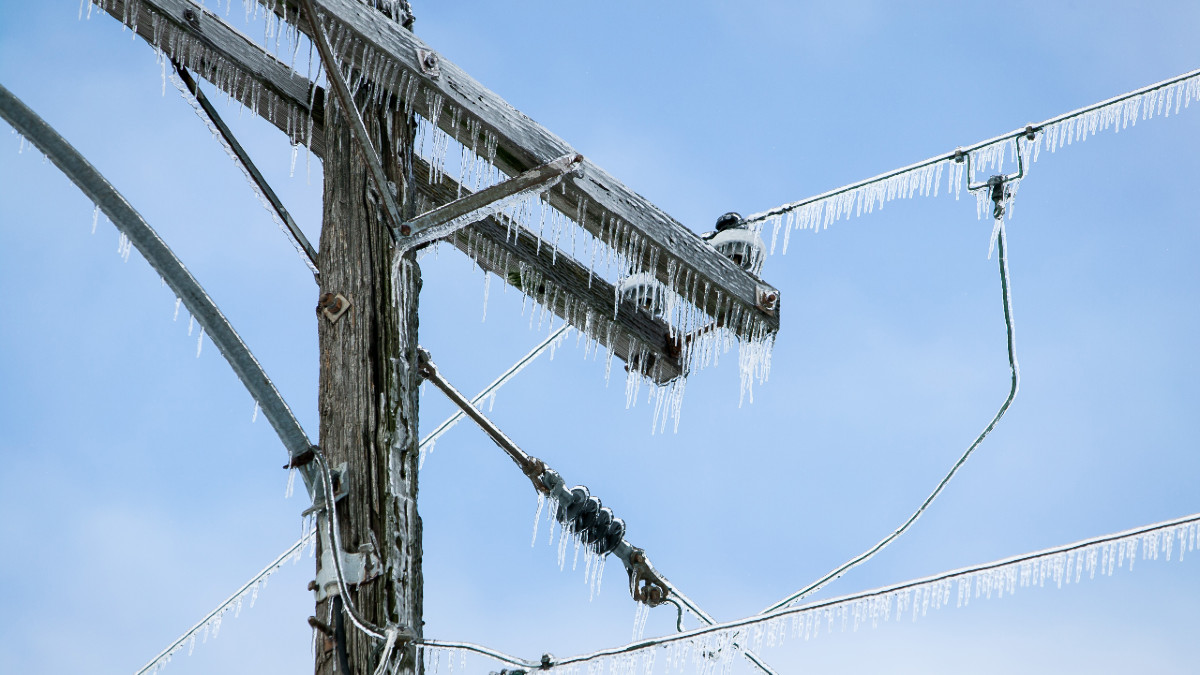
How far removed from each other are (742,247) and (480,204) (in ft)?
4.28

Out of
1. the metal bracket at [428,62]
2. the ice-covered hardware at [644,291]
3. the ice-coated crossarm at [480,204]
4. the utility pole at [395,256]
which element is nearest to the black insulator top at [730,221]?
the utility pole at [395,256]

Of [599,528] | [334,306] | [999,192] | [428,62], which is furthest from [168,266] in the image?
[999,192]

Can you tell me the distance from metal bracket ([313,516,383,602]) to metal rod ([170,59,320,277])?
103cm

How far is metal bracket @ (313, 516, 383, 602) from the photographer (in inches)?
160

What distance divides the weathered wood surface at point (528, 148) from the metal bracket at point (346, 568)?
1456 millimetres

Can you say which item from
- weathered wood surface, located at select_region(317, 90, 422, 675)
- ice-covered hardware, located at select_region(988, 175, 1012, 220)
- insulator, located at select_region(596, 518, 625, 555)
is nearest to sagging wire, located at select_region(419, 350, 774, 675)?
insulator, located at select_region(596, 518, 625, 555)

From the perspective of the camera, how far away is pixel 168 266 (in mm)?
3818

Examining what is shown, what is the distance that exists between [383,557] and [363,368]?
1.95ft

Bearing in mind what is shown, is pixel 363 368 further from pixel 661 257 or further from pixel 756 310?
pixel 756 310

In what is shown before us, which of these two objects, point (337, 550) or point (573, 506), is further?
point (573, 506)

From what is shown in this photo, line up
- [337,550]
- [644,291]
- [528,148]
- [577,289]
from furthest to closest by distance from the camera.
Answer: [577,289] → [644,291] → [528,148] → [337,550]

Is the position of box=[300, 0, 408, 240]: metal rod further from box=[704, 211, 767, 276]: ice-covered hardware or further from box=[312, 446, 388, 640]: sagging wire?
box=[704, 211, 767, 276]: ice-covered hardware

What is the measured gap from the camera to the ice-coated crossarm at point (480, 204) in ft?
14.7

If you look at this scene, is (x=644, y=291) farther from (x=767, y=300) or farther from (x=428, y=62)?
(x=428, y=62)
